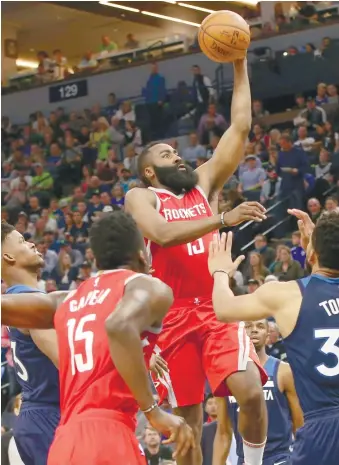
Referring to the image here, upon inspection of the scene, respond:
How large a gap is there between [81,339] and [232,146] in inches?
129

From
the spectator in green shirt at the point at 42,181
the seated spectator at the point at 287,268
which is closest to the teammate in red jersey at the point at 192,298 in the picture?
the seated spectator at the point at 287,268

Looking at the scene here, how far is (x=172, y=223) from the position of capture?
6.66 meters

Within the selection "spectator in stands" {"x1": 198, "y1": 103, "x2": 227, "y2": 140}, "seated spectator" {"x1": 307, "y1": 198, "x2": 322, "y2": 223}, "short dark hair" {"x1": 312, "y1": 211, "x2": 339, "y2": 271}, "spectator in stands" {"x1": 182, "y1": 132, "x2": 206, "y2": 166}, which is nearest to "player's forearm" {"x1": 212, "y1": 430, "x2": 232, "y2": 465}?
"short dark hair" {"x1": 312, "y1": 211, "x2": 339, "y2": 271}

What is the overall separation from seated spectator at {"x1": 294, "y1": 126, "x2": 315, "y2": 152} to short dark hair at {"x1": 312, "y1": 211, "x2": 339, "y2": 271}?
12.4 meters

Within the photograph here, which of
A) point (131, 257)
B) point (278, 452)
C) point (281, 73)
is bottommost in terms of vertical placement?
point (278, 452)

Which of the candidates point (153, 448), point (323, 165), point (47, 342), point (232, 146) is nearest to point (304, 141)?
point (323, 165)

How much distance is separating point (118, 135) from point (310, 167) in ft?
23.1

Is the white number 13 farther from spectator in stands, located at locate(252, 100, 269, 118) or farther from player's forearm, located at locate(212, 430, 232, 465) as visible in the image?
spectator in stands, located at locate(252, 100, 269, 118)

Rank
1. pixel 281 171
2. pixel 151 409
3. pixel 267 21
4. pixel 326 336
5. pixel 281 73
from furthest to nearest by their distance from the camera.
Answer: pixel 267 21
pixel 281 73
pixel 281 171
pixel 326 336
pixel 151 409

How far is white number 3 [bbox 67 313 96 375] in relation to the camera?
4.53 meters

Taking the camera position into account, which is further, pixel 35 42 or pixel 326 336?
pixel 35 42

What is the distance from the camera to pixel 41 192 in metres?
22.2

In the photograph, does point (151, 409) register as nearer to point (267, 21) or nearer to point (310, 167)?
point (310, 167)

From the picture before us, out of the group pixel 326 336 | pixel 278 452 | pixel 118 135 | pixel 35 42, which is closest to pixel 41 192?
pixel 118 135
